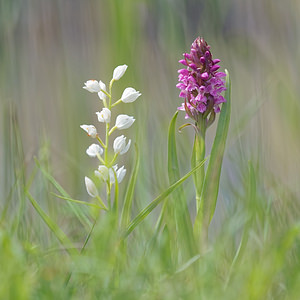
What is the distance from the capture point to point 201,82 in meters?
0.73

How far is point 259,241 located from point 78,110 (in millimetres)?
390

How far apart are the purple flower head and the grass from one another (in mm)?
45

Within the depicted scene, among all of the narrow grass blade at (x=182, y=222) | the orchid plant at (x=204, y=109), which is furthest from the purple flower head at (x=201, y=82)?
the narrow grass blade at (x=182, y=222)

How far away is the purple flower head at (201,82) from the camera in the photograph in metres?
0.72

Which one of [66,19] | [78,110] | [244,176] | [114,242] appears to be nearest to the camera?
[114,242]

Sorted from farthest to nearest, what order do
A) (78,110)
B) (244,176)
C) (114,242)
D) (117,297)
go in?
1. (78,110)
2. (244,176)
3. (114,242)
4. (117,297)

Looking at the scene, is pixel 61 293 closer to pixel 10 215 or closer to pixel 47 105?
pixel 10 215

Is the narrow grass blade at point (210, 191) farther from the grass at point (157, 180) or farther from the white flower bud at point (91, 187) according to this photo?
the white flower bud at point (91, 187)

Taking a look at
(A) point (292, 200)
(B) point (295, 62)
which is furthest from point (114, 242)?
(B) point (295, 62)

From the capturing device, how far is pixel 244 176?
0.67 metres

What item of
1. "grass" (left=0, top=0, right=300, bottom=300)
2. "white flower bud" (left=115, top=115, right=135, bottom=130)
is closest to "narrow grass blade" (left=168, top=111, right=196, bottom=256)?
"grass" (left=0, top=0, right=300, bottom=300)

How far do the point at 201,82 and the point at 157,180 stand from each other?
144mm

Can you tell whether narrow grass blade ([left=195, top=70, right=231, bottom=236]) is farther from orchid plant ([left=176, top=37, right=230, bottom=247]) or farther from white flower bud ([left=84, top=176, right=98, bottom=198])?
white flower bud ([left=84, top=176, right=98, bottom=198])

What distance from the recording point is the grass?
500 mm
